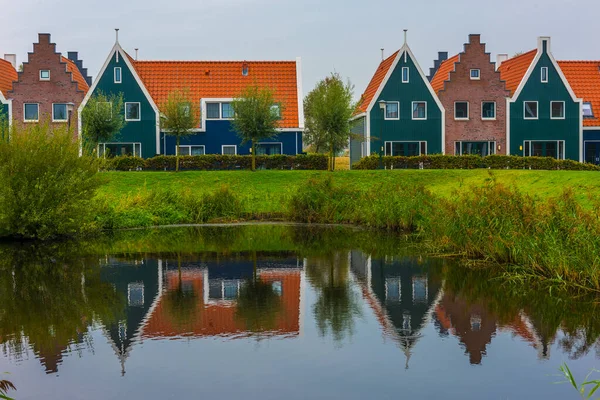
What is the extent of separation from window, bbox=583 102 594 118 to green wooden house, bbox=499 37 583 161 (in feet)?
4.83

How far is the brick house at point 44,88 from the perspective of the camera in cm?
4453

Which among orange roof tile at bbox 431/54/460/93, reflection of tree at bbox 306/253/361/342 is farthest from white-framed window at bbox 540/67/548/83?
reflection of tree at bbox 306/253/361/342

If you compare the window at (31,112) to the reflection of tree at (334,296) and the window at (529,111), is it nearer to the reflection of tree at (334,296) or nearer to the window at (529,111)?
the window at (529,111)

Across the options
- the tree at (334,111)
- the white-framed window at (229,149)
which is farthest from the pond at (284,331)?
the white-framed window at (229,149)

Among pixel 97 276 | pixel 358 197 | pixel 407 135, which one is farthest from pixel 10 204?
pixel 407 135

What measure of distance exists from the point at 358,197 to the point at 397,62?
19.8m

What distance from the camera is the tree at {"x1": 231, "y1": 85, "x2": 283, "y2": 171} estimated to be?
3712cm

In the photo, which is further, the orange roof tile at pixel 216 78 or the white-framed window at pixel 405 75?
the orange roof tile at pixel 216 78

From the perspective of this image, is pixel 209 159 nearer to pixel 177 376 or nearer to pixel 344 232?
pixel 344 232

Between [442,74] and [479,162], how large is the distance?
41.5ft

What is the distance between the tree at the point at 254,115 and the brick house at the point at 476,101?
1259 cm

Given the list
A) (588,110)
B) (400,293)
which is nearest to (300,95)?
(588,110)

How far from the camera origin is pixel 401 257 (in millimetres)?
16203

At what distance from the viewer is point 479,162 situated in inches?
1475
